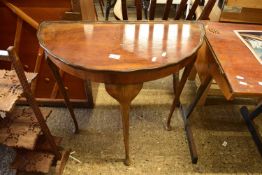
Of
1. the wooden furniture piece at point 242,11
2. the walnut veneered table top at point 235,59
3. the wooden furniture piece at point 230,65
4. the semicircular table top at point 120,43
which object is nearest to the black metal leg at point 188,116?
the wooden furniture piece at point 230,65

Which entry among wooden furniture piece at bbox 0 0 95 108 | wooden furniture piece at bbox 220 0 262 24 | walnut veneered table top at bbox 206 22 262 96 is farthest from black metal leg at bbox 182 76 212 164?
wooden furniture piece at bbox 0 0 95 108

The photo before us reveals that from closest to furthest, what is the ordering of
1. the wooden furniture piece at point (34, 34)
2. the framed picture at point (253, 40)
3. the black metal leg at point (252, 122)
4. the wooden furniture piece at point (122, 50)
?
1. the wooden furniture piece at point (122, 50)
2. the framed picture at point (253, 40)
3. the wooden furniture piece at point (34, 34)
4. the black metal leg at point (252, 122)

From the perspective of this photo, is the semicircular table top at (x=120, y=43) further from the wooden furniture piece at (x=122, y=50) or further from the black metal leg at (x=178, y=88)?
the black metal leg at (x=178, y=88)

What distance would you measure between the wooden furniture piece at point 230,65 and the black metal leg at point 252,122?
0.42 metres

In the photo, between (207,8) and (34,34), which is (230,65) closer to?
(207,8)

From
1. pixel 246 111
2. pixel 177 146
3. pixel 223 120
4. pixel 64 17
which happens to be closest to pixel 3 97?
pixel 64 17

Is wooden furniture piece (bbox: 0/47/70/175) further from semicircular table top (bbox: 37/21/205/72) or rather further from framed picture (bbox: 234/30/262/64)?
framed picture (bbox: 234/30/262/64)

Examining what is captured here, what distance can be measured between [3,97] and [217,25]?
107cm

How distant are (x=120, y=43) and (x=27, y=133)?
611mm

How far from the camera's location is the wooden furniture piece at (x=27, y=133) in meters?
0.86

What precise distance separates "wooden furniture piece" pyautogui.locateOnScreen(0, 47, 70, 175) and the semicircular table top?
19 cm

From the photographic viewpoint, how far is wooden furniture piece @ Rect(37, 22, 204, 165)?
799 mm

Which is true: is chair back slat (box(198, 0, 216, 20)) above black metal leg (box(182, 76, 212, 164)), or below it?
above

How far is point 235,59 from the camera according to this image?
3.09ft
